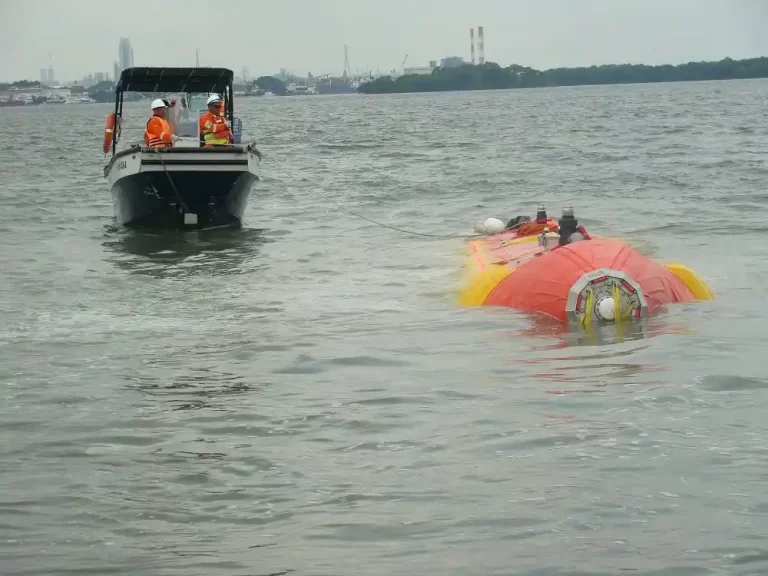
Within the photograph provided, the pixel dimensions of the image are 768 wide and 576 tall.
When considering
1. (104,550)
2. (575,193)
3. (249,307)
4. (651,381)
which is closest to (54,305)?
(249,307)

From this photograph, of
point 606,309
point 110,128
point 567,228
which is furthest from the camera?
point 110,128

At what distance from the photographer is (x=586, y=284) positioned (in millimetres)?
10250

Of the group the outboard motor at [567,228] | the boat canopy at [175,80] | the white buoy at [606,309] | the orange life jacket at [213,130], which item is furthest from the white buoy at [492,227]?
the boat canopy at [175,80]

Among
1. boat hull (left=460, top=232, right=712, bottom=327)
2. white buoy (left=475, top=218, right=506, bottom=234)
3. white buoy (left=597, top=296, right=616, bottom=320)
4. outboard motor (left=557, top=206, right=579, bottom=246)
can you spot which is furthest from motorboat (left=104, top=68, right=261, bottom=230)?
white buoy (left=597, top=296, right=616, bottom=320)

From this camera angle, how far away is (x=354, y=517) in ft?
19.6

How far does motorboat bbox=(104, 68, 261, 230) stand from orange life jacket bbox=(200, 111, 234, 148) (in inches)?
6.5

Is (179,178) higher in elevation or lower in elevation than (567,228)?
higher

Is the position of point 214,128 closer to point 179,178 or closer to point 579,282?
point 179,178

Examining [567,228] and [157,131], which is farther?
[157,131]

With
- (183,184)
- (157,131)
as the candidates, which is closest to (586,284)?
(183,184)

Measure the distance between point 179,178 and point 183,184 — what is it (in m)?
0.20

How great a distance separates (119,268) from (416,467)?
9.60 meters

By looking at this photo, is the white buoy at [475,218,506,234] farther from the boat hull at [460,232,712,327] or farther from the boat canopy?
the boat canopy

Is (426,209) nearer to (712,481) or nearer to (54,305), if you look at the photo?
(54,305)
